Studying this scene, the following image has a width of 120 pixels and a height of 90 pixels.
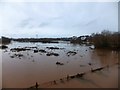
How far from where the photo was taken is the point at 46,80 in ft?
45.1

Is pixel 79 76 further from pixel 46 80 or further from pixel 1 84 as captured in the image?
pixel 1 84

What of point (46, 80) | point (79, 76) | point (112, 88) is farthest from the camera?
point (79, 76)

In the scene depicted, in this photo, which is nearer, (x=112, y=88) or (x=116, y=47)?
(x=112, y=88)

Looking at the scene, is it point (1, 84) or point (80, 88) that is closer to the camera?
point (80, 88)

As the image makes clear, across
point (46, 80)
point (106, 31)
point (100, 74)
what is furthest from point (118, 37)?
point (46, 80)

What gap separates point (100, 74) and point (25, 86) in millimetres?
6260

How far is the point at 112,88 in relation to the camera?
11.5 m

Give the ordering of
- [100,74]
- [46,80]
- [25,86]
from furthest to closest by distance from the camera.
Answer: [100,74] → [46,80] → [25,86]

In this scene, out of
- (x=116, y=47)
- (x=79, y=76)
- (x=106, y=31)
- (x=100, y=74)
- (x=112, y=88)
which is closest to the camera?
(x=112, y=88)

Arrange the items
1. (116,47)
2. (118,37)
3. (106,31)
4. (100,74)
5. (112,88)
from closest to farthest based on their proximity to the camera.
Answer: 1. (112,88)
2. (100,74)
3. (116,47)
4. (118,37)
5. (106,31)

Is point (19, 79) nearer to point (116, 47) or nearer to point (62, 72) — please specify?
point (62, 72)

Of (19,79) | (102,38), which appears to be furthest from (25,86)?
(102,38)

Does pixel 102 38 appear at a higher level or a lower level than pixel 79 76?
higher

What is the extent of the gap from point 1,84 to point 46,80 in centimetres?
295
